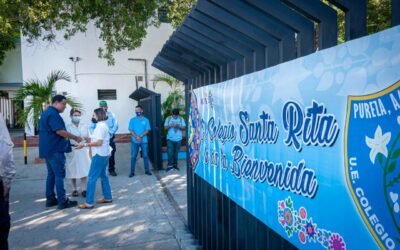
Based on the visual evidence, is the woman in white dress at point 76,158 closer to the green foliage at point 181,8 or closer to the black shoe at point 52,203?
the black shoe at point 52,203

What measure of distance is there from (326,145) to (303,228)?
55cm

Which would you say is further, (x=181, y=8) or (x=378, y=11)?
(x=181, y=8)

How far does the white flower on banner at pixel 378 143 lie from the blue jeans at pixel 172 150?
766 centimetres

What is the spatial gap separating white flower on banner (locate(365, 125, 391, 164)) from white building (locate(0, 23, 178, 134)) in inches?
641

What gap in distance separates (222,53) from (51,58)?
15377 millimetres

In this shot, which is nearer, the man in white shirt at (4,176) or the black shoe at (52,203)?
the man in white shirt at (4,176)

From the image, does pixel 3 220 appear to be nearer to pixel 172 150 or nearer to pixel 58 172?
pixel 58 172

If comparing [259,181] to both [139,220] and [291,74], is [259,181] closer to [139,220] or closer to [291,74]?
[291,74]

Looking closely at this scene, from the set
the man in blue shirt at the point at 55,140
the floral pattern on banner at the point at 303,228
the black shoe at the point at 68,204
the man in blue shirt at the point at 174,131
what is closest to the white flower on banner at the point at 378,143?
the floral pattern on banner at the point at 303,228

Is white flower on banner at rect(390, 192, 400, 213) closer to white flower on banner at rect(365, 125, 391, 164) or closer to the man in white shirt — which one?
white flower on banner at rect(365, 125, 391, 164)

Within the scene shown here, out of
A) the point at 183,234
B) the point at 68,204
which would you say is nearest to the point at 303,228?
the point at 183,234

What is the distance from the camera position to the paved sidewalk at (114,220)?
4.50 meters

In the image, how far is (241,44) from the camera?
2.92 m

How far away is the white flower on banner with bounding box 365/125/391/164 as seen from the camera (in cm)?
144
